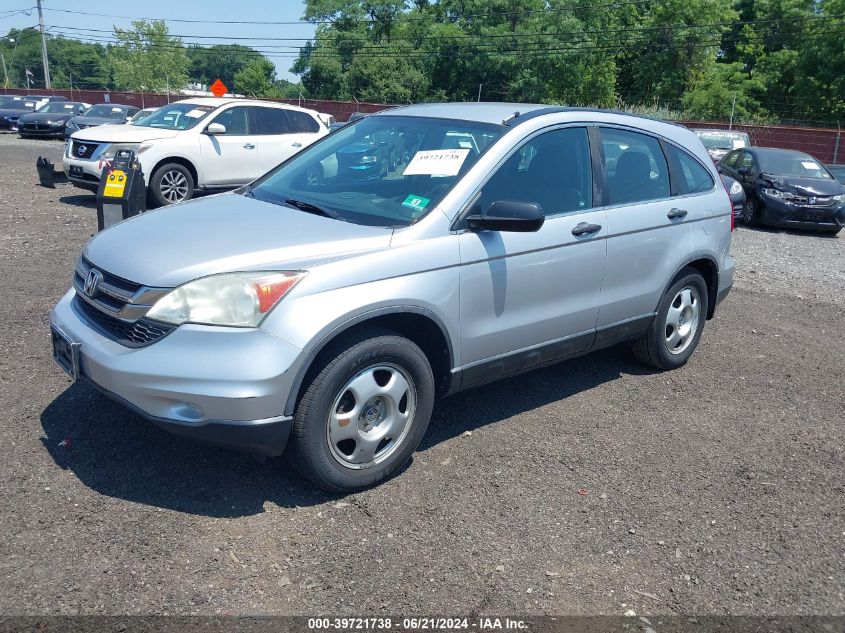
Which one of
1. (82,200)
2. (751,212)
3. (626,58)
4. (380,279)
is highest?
(626,58)

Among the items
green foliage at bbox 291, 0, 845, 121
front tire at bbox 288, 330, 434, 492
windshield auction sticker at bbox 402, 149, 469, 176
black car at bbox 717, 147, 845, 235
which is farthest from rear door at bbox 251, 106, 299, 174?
green foliage at bbox 291, 0, 845, 121

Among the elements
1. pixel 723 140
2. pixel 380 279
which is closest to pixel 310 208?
pixel 380 279

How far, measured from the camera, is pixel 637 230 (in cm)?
512

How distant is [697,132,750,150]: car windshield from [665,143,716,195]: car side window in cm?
1564

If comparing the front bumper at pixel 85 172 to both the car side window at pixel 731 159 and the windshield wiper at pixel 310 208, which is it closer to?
the windshield wiper at pixel 310 208

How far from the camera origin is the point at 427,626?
300 centimetres

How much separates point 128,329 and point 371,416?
1.21 metres

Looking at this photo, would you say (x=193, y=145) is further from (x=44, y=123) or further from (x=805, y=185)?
(x=44, y=123)

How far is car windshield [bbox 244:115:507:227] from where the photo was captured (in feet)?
13.8

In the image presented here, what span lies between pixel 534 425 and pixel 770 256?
822cm

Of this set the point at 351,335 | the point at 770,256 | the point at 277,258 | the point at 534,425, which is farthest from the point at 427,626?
the point at 770,256

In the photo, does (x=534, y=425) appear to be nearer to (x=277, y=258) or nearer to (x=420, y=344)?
(x=420, y=344)

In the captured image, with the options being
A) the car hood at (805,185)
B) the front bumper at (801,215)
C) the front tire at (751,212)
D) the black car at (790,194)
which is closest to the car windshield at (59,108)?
the black car at (790,194)

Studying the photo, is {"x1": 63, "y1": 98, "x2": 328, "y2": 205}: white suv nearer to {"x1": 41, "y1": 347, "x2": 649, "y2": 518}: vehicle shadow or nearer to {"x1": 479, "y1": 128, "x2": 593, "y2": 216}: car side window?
{"x1": 479, "y1": 128, "x2": 593, "y2": 216}: car side window
